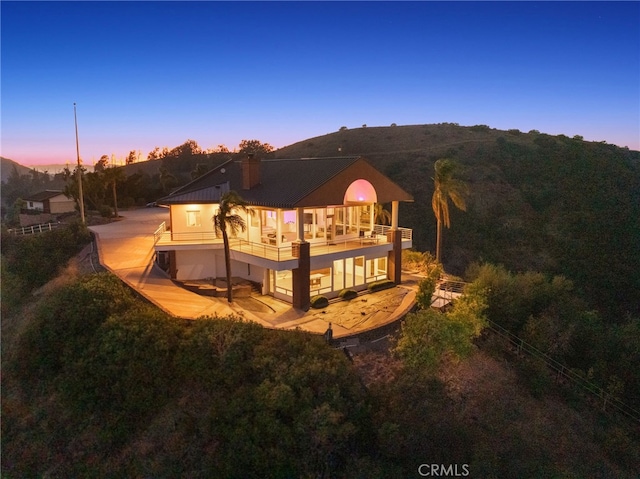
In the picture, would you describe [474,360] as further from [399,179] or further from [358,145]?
[358,145]

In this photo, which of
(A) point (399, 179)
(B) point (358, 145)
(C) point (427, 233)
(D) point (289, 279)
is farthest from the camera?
(B) point (358, 145)

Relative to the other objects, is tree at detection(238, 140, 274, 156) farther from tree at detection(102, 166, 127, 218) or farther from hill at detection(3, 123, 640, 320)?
tree at detection(102, 166, 127, 218)

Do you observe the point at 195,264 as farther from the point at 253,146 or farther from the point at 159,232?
the point at 253,146

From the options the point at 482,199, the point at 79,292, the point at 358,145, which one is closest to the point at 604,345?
the point at 79,292

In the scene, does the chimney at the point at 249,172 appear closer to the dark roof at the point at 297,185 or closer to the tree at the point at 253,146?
the dark roof at the point at 297,185

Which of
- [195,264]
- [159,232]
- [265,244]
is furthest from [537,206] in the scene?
[159,232]

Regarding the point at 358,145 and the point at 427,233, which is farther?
the point at 358,145

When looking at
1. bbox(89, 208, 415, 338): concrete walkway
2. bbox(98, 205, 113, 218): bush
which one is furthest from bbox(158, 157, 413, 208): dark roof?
bbox(98, 205, 113, 218): bush
